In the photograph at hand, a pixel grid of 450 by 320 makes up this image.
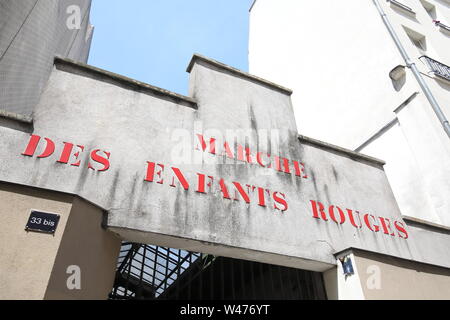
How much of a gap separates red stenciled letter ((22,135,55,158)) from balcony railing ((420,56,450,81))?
10.2 metres

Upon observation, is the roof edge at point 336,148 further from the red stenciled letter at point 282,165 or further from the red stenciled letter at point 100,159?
the red stenciled letter at point 100,159

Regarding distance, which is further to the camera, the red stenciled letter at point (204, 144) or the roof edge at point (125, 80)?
A: the red stenciled letter at point (204, 144)

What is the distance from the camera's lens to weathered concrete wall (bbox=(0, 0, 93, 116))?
6.39m

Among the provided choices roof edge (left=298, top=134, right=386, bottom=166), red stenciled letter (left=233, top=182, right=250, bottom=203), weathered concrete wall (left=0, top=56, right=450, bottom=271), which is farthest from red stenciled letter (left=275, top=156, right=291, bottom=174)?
red stenciled letter (left=233, top=182, right=250, bottom=203)

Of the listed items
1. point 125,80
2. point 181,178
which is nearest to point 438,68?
point 181,178

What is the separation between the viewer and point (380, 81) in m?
10.4

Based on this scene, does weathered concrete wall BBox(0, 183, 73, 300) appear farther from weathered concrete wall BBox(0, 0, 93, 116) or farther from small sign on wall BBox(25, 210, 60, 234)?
weathered concrete wall BBox(0, 0, 93, 116)

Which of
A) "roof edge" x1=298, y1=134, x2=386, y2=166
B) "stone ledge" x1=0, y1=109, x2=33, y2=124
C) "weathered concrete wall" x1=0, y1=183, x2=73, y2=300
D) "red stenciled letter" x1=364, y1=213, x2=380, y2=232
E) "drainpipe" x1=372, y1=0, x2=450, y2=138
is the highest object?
"drainpipe" x1=372, y1=0, x2=450, y2=138

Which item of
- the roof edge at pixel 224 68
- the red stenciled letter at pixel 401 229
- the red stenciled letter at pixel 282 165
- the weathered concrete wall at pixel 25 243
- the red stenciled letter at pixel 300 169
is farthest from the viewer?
the roof edge at pixel 224 68

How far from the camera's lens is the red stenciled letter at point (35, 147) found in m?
4.20

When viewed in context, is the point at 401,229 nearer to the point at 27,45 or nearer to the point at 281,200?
the point at 281,200

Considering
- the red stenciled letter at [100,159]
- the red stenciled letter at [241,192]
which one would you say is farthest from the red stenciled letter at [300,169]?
the red stenciled letter at [100,159]

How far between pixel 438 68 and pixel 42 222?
1130cm

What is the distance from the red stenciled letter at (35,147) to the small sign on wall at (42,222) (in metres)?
0.90
